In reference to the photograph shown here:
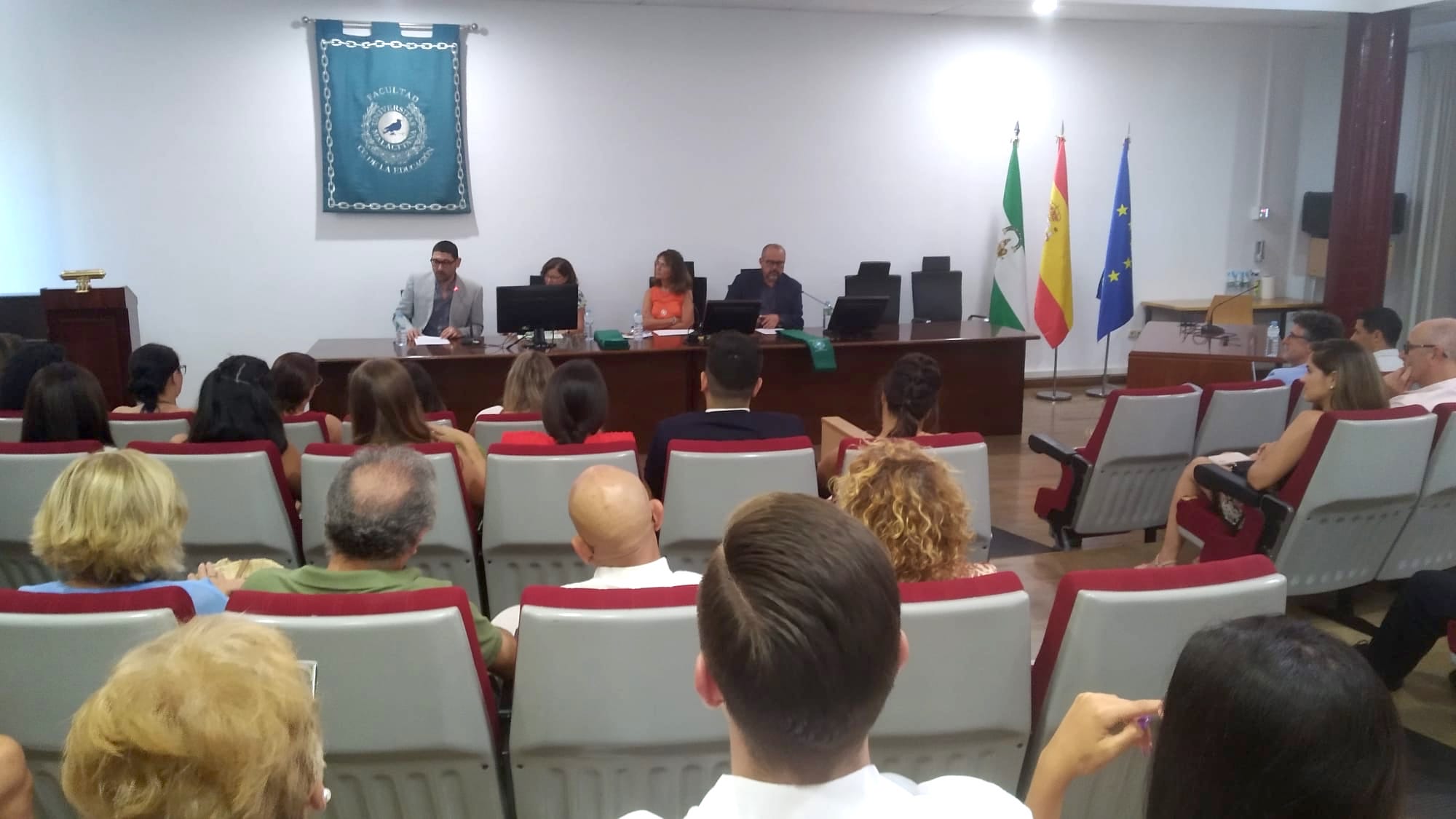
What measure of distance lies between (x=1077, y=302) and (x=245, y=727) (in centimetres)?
833

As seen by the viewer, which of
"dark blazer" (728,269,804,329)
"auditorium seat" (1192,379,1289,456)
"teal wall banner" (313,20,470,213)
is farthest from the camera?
"dark blazer" (728,269,804,329)

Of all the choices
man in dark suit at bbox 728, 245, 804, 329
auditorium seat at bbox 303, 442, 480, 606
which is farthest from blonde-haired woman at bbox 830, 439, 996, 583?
man in dark suit at bbox 728, 245, 804, 329

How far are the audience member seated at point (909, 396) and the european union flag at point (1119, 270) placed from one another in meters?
5.06

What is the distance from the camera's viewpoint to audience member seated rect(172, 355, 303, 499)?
2895mm

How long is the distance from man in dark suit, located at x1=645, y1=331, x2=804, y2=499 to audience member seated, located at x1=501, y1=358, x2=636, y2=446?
17cm

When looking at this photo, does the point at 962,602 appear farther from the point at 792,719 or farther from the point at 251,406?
the point at 251,406

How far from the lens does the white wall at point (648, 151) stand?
6367 mm

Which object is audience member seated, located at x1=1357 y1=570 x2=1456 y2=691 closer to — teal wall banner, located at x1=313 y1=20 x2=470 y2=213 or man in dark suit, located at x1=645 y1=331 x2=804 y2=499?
man in dark suit, located at x1=645 y1=331 x2=804 y2=499

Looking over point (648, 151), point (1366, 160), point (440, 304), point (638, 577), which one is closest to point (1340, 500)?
point (638, 577)

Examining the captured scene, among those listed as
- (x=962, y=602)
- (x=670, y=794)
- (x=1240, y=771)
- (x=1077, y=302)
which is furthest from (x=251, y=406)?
(x=1077, y=302)

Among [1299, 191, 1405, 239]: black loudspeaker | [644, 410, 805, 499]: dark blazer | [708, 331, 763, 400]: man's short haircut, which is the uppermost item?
[1299, 191, 1405, 239]: black loudspeaker

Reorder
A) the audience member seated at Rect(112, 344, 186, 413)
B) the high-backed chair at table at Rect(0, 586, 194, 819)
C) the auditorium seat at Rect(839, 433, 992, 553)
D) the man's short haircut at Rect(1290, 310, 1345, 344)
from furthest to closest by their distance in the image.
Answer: the man's short haircut at Rect(1290, 310, 1345, 344), the audience member seated at Rect(112, 344, 186, 413), the auditorium seat at Rect(839, 433, 992, 553), the high-backed chair at table at Rect(0, 586, 194, 819)

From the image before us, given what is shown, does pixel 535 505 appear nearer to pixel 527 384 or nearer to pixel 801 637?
pixel 527 384

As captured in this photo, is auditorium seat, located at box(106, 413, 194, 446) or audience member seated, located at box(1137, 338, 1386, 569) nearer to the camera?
audience member seated, located at box(1137, 338, 1386, 569)
